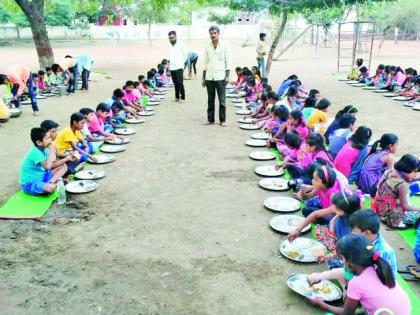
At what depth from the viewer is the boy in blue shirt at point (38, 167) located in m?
4.59

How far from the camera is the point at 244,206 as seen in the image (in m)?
4.54

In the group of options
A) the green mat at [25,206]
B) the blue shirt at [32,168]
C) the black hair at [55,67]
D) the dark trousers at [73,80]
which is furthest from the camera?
the dark trousers at [73,80]

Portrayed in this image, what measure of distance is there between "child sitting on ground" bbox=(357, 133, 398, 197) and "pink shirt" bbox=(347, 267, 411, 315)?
2.03 metres

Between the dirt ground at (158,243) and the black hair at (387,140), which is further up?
the black hair at (387,140)

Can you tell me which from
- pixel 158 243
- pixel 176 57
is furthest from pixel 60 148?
pixel 176 57

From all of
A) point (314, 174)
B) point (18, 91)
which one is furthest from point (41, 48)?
point (314, 174)

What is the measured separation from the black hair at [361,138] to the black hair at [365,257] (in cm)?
249

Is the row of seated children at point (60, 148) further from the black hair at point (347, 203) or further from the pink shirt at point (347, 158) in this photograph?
the pink shirt at point (347, 158)

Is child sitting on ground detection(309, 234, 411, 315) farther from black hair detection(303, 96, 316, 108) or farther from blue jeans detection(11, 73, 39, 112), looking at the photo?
blue jeans detection(11, 73, 39, 112)

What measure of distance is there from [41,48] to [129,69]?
4.23m

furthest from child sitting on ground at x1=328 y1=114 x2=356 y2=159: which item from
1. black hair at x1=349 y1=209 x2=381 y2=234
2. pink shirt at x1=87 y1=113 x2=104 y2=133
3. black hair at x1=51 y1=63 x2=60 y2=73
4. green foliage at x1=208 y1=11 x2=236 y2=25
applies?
green foliage at x1=208 y1=11 x2=236 y2=25

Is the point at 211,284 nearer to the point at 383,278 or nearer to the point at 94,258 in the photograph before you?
the point at 94,258

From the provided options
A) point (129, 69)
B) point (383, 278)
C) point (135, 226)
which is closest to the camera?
point (383, 278)

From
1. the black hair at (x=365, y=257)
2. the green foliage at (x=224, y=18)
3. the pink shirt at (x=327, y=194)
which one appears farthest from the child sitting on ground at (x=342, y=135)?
the green foliage at (x=224, y=18)
